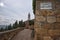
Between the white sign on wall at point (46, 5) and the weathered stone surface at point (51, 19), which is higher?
the white sign on wall at point (46, 5)

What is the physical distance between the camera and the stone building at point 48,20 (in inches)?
113

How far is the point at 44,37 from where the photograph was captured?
9.45ft

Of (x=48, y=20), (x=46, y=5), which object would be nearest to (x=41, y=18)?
(x=48, y=20)

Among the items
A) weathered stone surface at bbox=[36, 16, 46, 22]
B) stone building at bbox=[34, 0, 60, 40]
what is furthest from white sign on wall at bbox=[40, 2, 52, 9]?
weathered stone surface at bbox=[36, 16, 46, 22]

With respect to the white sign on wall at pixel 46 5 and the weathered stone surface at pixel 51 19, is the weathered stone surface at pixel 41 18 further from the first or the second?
the white sign on wall at pixel 46 5

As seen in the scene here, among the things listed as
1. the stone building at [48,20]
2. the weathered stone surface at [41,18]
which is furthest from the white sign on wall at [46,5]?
the weathered stone surface at [41,18]

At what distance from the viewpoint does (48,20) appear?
9.55ft

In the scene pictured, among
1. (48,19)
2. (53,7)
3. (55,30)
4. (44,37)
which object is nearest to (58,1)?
(53,7)

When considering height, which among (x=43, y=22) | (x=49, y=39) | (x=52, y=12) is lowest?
(x=49, y=39)

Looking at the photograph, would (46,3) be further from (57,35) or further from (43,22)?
(57,35)

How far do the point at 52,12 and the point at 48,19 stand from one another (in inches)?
7.1

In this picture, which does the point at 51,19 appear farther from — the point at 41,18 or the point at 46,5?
the point at 46,5

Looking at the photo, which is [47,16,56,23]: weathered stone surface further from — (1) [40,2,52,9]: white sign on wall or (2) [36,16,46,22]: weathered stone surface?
(1) [40,2,52,9]: white sign on wall

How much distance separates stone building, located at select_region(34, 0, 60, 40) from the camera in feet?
9.45
